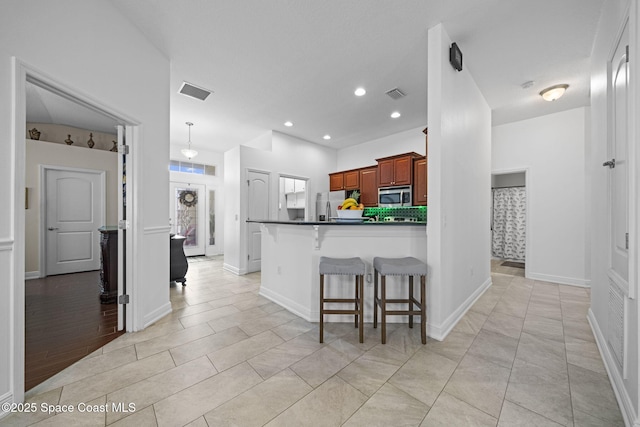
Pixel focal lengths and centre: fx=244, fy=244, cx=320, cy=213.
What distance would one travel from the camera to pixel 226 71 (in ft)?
10.1

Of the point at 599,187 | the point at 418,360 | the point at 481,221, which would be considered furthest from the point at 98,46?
the point at 481,221

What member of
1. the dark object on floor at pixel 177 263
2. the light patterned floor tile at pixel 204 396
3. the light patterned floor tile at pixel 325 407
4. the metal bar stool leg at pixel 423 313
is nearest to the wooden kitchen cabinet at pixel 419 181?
the metal bar stool leg at pixel 423 313

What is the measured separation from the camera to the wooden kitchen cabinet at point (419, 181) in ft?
15.0

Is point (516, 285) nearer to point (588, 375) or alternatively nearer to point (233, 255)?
point (588, 375)

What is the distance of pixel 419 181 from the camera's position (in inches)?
184

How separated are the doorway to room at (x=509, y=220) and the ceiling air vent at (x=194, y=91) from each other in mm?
6530

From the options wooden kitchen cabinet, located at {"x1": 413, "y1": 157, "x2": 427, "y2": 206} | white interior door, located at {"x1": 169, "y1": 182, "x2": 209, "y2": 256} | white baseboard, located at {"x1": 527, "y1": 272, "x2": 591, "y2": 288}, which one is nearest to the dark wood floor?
white interior door, located at {"x1": 169, "y1": 182, "x2": 209, "y2": 256}

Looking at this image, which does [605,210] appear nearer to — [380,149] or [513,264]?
[380,149]

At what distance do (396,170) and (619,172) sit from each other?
11.5ft

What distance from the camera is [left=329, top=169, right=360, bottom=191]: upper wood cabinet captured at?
5887mm

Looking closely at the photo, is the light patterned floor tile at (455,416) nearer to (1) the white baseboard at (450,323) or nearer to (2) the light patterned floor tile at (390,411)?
(2) the light patterned floor tile at (390,411)

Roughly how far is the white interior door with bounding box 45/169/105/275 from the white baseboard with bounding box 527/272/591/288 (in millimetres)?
8488

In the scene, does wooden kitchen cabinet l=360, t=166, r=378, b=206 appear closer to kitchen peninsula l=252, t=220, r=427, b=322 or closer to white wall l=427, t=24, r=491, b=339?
white wall l=427, t=24, r=491, b=339

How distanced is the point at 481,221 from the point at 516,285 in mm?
1435
